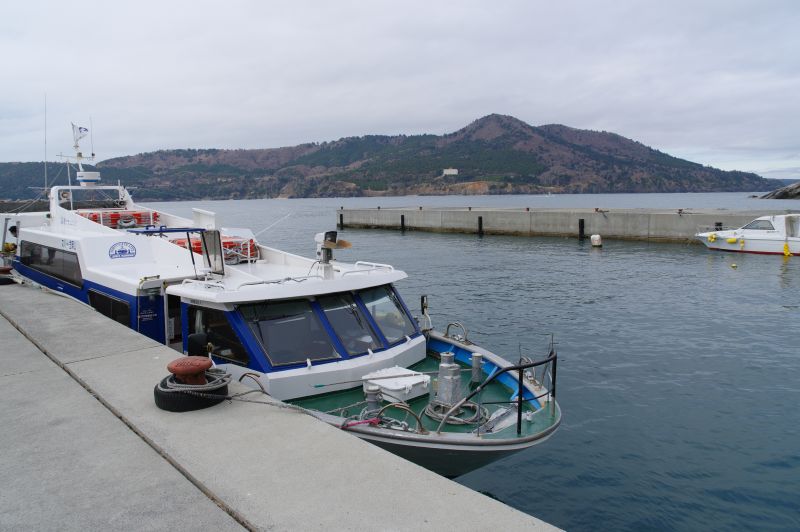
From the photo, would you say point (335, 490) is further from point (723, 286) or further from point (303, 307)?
point (723, 286)

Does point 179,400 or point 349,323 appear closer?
point 179,400

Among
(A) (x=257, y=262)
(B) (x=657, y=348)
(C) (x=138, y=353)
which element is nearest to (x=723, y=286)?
(B) (x=657, y=348)

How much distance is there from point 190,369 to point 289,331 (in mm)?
2213

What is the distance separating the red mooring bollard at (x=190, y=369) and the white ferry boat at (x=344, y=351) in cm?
135

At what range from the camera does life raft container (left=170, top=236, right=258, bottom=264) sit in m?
12.4

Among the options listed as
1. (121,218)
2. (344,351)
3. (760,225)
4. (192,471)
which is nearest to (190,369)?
(192,471)

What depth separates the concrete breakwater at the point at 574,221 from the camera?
4481 centimetres

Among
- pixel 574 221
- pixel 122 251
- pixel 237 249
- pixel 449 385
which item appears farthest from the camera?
pixel 574 221

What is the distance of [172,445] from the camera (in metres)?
5.46

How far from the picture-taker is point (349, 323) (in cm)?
888

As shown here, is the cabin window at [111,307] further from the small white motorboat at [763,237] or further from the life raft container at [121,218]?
the small white motorboat at [763,237]

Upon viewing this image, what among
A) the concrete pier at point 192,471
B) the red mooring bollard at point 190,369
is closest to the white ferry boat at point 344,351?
the concrete pier at point 192,471

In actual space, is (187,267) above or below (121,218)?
below

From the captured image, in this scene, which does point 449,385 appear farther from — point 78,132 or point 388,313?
point 78,132
